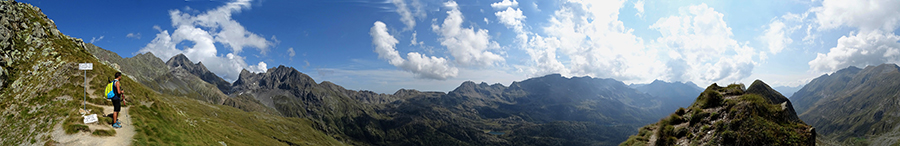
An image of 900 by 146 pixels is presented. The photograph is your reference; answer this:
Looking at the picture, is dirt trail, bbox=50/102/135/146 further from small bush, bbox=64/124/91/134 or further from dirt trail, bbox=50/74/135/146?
small bush, bbox=64/124/91/134

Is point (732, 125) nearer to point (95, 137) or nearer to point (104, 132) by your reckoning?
point (95, 137)

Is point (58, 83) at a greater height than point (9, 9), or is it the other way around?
point (9, 9)

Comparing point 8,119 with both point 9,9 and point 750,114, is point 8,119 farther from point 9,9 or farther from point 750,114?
point 750,114

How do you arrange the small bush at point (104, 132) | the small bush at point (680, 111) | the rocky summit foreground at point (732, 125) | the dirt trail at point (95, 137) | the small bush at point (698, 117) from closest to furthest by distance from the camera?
the rocky summit foreground at point (732, 125), the small bush at point (698, 117), the dirt trail at point (95, 137), the small bush at point (104, 132), the small bush at point (680, 111)

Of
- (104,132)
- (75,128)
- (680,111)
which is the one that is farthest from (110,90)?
(680,111)

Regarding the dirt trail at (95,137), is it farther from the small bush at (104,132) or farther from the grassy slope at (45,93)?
the grassy slope at (45,93)

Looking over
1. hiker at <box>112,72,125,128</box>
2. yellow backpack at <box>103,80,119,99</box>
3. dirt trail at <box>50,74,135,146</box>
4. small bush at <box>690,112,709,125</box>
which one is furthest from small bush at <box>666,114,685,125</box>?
dirt trail at <box>50,74,135,146</box>

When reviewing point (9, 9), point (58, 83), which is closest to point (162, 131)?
point (58, 83)

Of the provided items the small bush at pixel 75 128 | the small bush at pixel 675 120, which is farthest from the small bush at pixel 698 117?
the small bush at pixel 75 128
